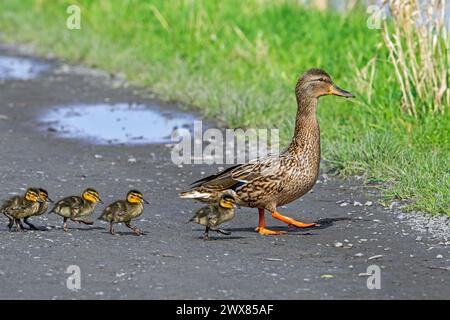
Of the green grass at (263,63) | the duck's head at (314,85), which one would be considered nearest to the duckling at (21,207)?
the duck's head at (314,85)

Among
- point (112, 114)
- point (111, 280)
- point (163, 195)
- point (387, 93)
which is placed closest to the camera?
point (111, 280)

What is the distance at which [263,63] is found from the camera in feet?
43.4

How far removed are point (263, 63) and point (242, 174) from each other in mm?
5725

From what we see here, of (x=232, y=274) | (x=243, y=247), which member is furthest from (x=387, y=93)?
(x=232, y=274)

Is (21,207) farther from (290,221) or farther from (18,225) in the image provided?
(290,221)

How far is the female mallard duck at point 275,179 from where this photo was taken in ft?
24.7

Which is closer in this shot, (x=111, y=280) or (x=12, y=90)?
(x=111, y=280)

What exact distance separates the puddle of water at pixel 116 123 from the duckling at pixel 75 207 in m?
3.30

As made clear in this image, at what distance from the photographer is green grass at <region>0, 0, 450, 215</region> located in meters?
9.20

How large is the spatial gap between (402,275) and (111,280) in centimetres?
173

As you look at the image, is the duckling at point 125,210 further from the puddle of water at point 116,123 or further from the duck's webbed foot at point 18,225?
the puddle of water at point 116,123

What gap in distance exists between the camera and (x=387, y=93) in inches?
419

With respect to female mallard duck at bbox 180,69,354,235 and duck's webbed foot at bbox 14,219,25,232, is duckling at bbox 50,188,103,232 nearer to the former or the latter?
duck's webbed foot at bbox 14,219,25,232

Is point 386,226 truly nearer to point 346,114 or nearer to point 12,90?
point 346,114
